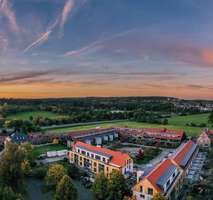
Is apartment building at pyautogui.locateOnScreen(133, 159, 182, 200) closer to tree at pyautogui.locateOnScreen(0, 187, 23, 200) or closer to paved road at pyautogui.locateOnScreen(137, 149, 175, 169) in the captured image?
paved road at pyautogui.locateOnScreen(137, 149, 175, 169)

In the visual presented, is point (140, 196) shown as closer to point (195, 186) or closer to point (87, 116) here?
point (195, 186)

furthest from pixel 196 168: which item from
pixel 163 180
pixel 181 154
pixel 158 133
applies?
pixel 158 133

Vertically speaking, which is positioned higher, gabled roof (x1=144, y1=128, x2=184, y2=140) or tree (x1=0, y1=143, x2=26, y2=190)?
tree (x1=0, y1=143, x2=26, y2=190)

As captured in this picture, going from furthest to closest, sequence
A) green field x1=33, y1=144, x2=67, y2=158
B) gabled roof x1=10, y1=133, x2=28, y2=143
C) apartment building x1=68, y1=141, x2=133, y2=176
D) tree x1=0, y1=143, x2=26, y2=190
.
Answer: gabled roof x1=10, y1=133, x2=28, y2=143 → green field x1=33, y1=144, x2=67, y2=158 → apartment building x1=68, y1=141, x2=133, y2=176 → tree x1=0, y1=143, x2=26, y2=190

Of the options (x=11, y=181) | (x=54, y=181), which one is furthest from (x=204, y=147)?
(x=11, y=181)

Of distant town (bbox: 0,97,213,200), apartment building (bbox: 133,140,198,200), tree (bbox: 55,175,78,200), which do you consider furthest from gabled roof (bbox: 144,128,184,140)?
tree (bbox: 55,175,78,200)

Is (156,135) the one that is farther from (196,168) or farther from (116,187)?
→ (116,187)
